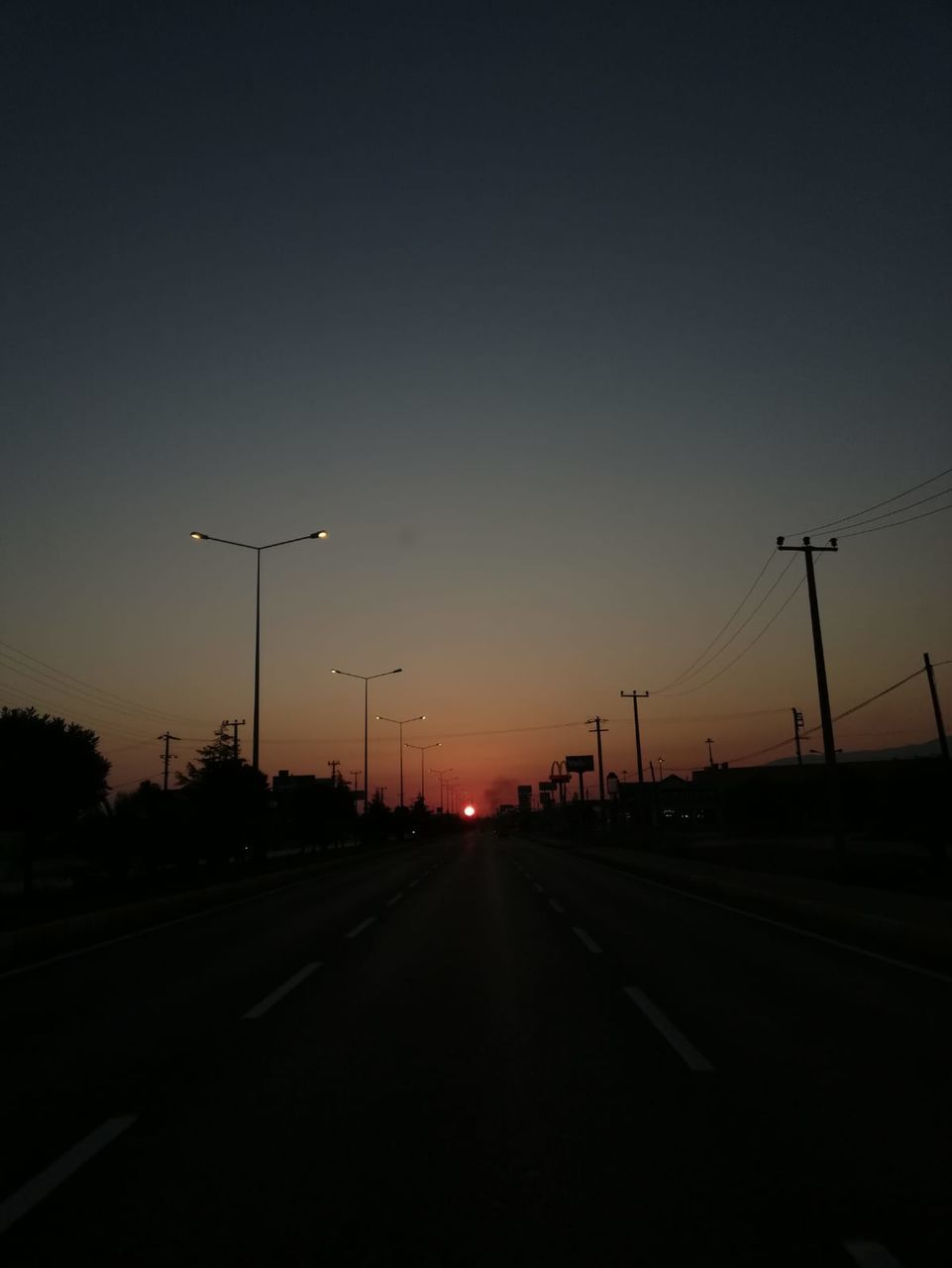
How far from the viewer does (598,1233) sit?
4043mm

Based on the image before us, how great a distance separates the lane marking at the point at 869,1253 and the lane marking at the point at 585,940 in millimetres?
8814

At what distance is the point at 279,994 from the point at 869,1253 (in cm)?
718

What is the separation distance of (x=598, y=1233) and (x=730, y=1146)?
134cm

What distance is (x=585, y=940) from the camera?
13.9 meters

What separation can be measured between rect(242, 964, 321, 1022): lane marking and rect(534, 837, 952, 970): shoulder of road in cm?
737

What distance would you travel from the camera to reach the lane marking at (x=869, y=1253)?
3.74 meters

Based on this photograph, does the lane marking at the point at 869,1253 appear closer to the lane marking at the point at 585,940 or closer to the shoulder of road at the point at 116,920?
the lane marking at the point at 585,940

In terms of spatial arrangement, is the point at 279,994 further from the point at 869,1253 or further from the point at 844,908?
the point at 844,908

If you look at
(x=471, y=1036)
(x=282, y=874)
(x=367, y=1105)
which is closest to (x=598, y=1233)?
(x=367, y=1105)

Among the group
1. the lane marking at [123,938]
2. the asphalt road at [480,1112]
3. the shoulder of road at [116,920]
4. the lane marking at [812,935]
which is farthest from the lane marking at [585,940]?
the shoulder of road at [116,920]

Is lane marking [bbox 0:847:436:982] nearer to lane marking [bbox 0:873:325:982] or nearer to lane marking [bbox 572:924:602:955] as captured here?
lane marking [bbox 0:873:325:982]

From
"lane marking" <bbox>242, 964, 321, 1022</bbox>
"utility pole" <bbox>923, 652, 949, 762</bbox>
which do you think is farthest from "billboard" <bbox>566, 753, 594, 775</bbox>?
"lane marking" <bbox>242, 964, 321, 1022</bbox>

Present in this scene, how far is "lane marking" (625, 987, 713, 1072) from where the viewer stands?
687 cm

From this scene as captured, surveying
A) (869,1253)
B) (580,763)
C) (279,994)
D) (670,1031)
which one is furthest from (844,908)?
(580,763)
